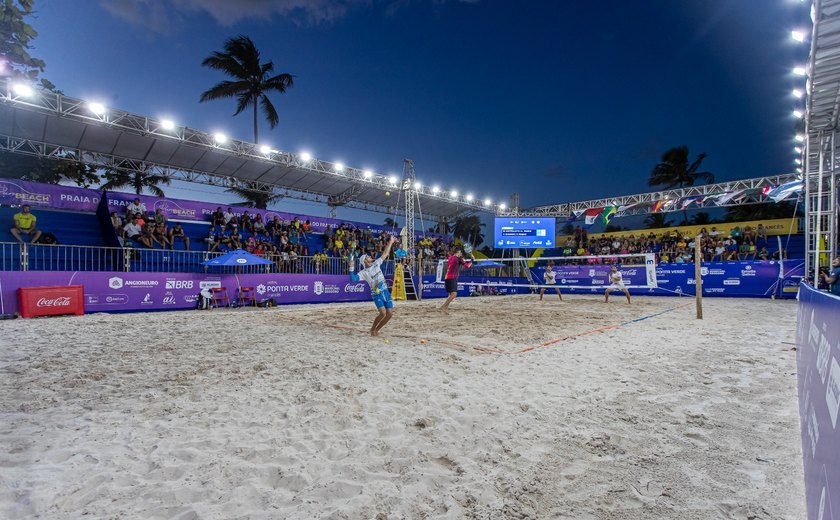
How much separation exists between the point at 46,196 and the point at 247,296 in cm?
869

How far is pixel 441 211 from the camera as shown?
30.8 m

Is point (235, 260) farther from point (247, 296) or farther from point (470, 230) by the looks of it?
point (470, 230)

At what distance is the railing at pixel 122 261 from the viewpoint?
1187 centimetres

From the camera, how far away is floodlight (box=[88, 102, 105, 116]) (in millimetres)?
14305

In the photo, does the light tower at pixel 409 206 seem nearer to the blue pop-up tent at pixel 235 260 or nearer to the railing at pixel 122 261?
the railing at pixel 122 261

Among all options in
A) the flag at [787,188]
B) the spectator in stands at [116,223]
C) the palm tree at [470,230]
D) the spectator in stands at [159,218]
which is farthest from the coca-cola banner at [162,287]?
the palm tree at [470,230]

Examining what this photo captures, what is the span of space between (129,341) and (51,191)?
13.2m

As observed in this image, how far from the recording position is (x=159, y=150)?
17500mm

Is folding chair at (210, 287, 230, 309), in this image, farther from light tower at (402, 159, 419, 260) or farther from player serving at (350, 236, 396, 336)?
player serving at (350, 236, 396, 336)

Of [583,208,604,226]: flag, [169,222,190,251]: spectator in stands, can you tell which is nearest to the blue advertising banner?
[169,222,190,251]: spectator in stands

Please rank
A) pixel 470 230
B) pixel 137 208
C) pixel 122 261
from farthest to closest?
pixel 470 230, pixel 137 208, pixel 122 261

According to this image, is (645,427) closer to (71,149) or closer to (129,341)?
(129,341)

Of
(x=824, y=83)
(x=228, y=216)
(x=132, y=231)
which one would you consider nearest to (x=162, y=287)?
(x=132, y=231)

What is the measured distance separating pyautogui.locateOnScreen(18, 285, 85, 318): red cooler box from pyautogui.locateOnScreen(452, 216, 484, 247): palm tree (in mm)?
52450
